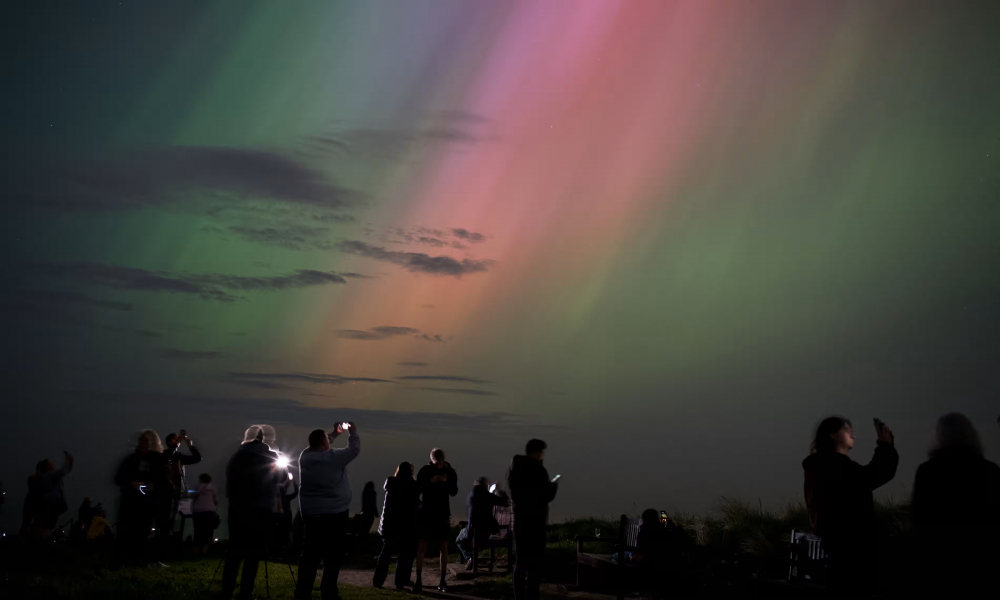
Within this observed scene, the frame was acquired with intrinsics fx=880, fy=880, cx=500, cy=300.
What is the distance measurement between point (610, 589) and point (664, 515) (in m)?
2.57

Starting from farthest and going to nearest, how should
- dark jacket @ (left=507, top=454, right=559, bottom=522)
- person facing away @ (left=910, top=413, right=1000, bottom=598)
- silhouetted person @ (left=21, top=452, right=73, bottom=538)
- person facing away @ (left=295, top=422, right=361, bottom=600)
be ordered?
silhouetted person @ (left=21, top=452, right=73, bottom=538) < dark jacket @ (left=507, top=454, right=559, bottom=522) < person facing away @ (left=295, top=422, right=361, bottom=600) < person facing away @ (left=910, top=413, right=1000, bottom=598)

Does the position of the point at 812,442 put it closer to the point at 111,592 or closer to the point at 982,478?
the point at 982,478

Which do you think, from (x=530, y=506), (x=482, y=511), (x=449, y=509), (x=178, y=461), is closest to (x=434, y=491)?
(x=449, y=509)

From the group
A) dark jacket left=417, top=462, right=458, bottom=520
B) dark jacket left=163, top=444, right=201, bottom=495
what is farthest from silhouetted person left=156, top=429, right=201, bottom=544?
dark jacket left=417, top=462, right=458, bottom=520

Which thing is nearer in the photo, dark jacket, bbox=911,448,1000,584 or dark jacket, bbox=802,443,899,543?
dark jacket, bbox=911,448,1000,584

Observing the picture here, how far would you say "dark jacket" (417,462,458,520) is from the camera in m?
13.6

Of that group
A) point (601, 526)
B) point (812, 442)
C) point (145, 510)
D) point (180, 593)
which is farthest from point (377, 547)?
point (812, 442)

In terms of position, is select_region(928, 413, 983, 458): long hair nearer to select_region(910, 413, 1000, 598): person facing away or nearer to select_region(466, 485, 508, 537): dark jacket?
select_region(910, 413, 1000, 598): person facing away

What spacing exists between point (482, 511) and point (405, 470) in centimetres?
304

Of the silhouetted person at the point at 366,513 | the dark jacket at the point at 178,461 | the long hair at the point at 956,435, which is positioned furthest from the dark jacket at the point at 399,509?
the long hair at the point at 956,435

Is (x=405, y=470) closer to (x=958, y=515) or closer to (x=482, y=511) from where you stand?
(x=482, y=511)

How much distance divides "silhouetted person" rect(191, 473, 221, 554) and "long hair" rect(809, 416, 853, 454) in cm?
1374

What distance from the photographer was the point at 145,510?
1217 cm

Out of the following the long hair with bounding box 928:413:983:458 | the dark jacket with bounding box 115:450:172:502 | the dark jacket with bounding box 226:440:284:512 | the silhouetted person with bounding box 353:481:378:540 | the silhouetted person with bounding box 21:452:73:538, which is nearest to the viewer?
the long hair with bounding box 928:413:983:458
